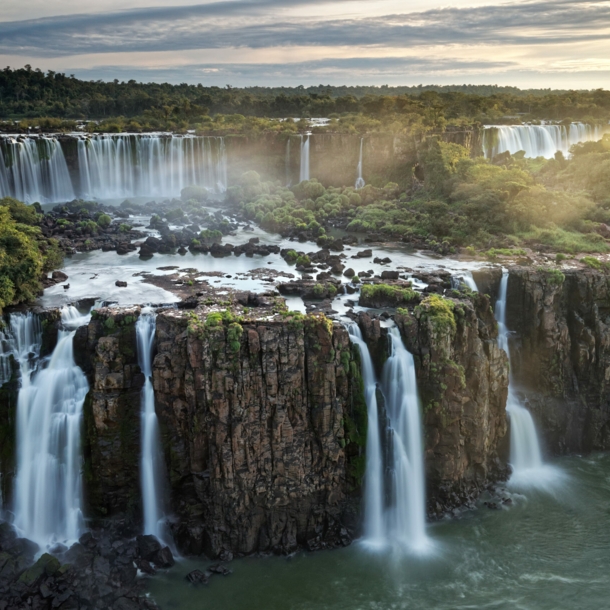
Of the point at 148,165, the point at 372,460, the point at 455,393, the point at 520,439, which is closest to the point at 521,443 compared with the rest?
the point at 520,439

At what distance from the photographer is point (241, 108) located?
286 ft

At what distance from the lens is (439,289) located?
95.8 feet

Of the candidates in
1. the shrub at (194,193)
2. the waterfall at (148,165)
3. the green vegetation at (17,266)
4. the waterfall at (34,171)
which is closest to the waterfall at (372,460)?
the green vegetation at (17,266)

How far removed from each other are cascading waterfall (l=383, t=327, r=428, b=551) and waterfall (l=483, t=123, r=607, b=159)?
47539 mm

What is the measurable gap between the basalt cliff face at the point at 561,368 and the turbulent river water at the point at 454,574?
5.29m

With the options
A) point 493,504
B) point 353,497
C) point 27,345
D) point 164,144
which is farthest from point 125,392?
point 164,144

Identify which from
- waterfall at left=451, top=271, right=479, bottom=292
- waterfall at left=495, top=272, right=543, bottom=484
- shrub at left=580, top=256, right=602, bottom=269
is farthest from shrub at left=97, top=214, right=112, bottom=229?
shrub at left=580, top=256, right=602, bottom=269

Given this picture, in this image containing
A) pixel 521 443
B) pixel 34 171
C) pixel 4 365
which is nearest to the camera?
pixel 4 365

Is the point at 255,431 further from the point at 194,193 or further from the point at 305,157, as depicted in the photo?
the point at 305,157

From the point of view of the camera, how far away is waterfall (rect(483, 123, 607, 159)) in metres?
67.4

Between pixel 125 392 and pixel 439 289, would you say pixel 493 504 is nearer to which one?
pixel 439 289

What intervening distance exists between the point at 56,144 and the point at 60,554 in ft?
131

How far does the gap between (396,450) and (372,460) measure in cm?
100

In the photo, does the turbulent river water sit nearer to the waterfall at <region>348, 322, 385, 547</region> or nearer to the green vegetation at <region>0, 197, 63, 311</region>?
the waterfall at <region>348, 322, 385, 547</region>
